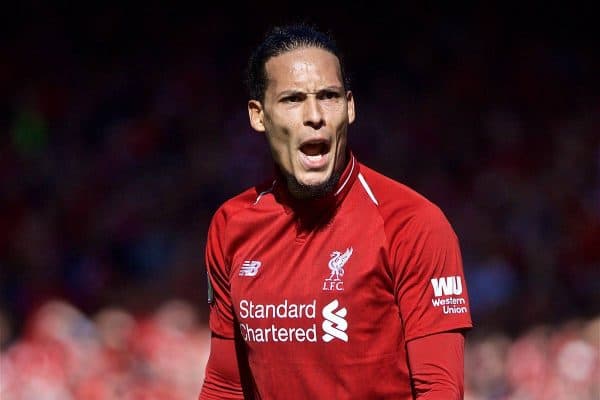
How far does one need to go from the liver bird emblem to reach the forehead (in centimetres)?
35

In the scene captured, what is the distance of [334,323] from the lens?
2535 mm

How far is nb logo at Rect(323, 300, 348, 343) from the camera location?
2.52m

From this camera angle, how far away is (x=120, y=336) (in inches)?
218

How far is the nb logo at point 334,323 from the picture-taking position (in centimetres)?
252

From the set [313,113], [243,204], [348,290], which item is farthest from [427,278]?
[243,204]

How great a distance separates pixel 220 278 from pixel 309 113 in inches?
18.6

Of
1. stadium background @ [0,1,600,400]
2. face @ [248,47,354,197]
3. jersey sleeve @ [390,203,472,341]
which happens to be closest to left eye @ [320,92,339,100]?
face @ [248,47,354,197]

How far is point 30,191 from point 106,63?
808 millimetres

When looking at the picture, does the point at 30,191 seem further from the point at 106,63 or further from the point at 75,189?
the point at 106,63

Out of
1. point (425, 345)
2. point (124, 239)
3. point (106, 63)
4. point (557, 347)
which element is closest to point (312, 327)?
point (425, 345)

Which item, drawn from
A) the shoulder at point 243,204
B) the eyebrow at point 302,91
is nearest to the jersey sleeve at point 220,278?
the shoulder at point 243,204

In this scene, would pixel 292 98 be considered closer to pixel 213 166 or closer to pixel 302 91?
pixel 302 91

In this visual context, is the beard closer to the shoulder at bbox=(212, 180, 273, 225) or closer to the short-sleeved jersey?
the short-sleeved jersey

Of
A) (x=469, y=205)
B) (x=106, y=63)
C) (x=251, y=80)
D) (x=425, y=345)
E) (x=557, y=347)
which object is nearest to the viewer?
(x=425, y=345)
